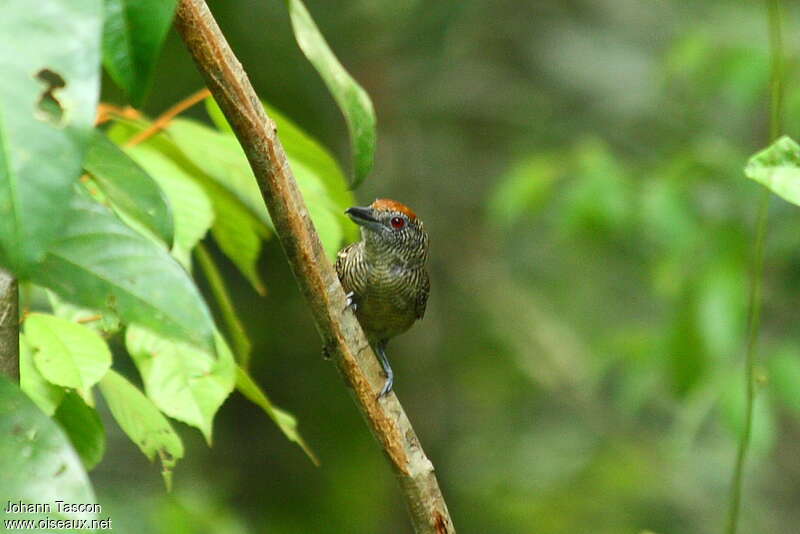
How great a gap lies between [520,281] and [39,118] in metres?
6.83

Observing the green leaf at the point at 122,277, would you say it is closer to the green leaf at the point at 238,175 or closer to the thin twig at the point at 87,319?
the thin twig at the point at 87,319

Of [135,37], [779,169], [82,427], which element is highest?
[779,169]

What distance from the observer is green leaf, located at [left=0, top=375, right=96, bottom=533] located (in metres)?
1.12

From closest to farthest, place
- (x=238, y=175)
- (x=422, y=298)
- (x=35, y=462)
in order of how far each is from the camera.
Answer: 1. (x=35, y=462)
2. (x=238, y=175)
3. (x=422, y=298)

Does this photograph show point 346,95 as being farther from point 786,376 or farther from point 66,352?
point 786,376

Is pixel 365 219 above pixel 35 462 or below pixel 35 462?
above

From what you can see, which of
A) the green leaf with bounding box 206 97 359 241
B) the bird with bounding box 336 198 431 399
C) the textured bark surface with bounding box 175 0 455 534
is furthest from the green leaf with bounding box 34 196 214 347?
the bird with bounding box 336 198 431 399

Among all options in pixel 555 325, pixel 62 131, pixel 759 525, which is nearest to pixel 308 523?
pixel 555 325

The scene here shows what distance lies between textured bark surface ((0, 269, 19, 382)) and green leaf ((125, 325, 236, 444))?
50 cm

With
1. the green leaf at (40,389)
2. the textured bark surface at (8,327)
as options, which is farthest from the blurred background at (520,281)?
the textured bark surface at (8,327)

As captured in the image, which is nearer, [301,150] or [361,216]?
[301,150]

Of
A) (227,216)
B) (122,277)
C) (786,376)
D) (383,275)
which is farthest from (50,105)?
(786,376)

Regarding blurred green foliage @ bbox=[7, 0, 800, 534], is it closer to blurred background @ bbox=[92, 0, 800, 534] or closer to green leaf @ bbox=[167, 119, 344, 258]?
blurred background @ bbox=[92, 0, 800, 534]

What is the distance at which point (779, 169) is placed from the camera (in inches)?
61.8
